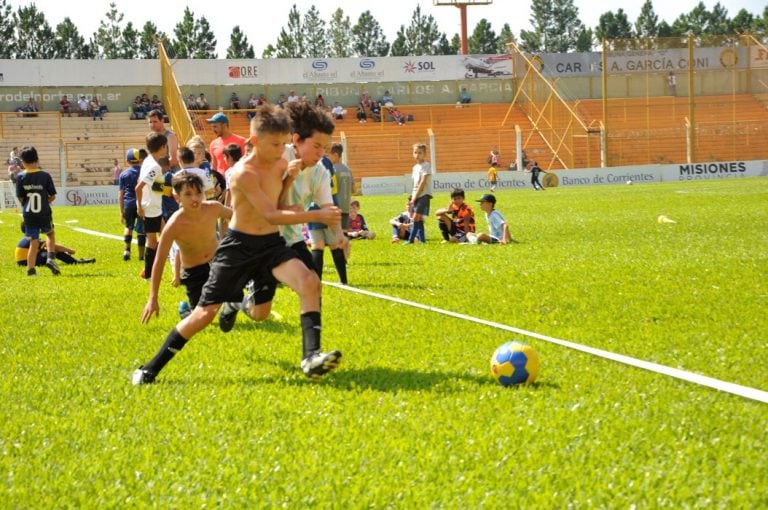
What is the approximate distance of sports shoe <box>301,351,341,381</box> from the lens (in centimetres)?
572

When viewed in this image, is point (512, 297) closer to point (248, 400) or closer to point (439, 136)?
point (248, 400)

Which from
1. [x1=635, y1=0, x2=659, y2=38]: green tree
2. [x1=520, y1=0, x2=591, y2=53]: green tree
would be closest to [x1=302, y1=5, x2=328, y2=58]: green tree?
[x1=520, y1=0, x2=591, y2=53]: green tree

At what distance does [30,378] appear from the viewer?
629 centimetres

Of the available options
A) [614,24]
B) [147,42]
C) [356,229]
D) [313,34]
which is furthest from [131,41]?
[356,229]

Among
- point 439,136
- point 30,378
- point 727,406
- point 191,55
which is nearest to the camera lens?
point 727,406

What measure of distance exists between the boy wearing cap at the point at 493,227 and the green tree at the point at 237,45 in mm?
96020

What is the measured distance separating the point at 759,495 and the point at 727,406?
4.38 ft

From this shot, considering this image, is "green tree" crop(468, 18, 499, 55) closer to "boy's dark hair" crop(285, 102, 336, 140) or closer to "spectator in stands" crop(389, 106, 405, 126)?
"spectator in stands" crop(389, 106, 405, 126)

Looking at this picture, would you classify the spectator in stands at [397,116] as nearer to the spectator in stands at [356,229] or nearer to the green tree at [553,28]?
the spectator in stands at [356,229]

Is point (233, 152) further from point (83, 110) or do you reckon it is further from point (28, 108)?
point (28, 108)

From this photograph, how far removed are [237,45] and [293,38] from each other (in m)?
8.03

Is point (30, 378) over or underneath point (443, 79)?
underneath

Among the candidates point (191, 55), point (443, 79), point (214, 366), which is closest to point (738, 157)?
point (443, 79)

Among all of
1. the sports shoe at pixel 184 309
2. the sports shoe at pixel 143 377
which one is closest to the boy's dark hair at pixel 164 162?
the sports shoe at pixel 184 309
